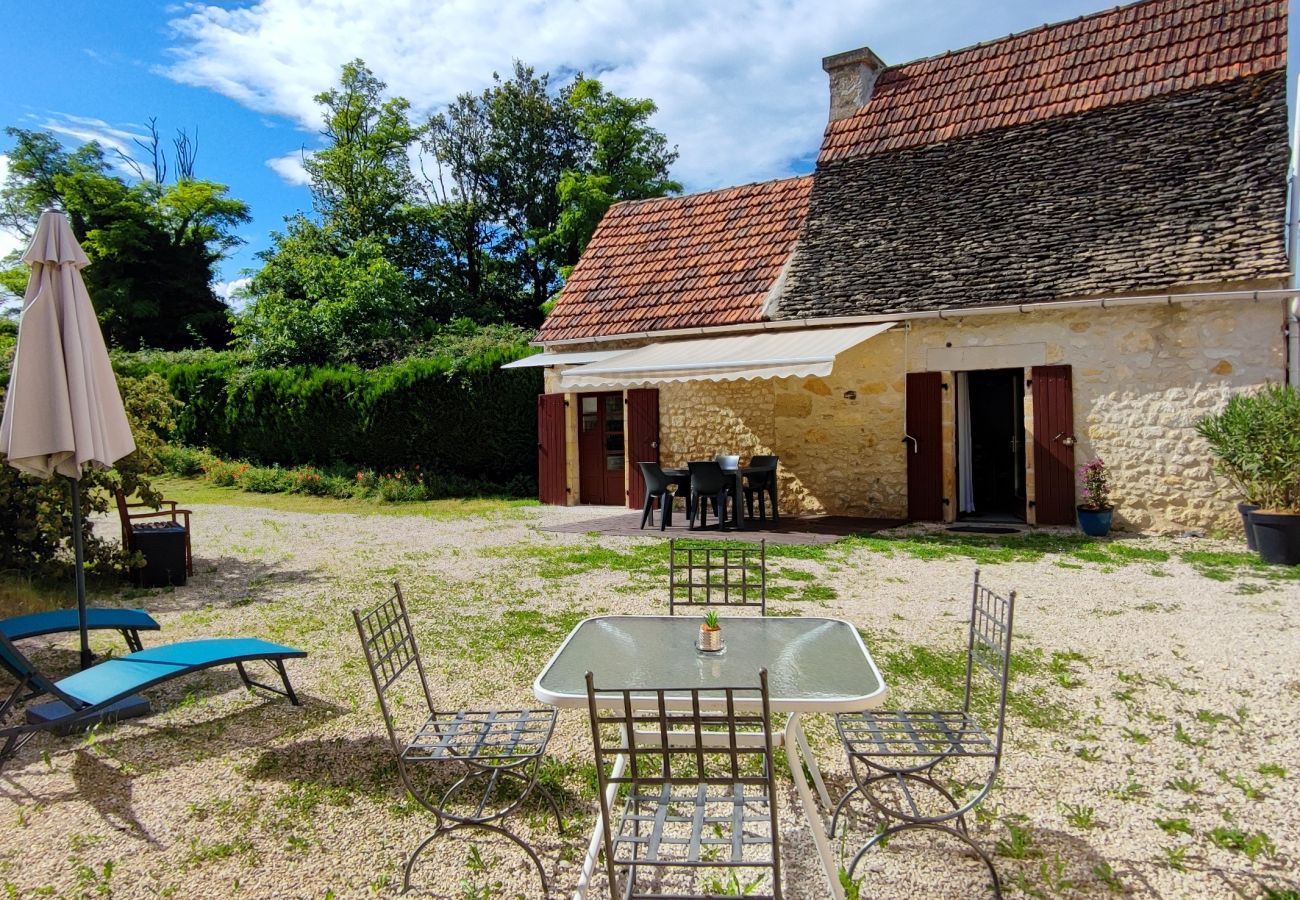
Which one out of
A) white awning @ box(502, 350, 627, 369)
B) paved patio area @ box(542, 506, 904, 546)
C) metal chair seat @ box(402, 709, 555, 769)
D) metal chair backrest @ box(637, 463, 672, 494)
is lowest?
paved patio area @ box(542, 506, 904, 546)

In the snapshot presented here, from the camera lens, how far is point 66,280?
18.7ft

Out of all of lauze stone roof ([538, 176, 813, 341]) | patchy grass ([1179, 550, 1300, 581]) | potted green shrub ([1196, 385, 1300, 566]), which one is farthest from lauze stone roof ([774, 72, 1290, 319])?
patchy grass ([1179, 550, 1300, 581])

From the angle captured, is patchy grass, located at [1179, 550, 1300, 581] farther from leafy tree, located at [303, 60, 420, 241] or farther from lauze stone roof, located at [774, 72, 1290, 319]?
leafy tree, located at [303, 60, 420, 241]

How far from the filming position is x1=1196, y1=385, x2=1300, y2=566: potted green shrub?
917 centimetres

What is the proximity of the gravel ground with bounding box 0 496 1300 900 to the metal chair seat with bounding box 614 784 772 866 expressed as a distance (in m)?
0.30

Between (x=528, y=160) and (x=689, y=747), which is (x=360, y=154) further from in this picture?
(x=689, y=747)

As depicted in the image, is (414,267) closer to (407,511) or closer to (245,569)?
(407,511)

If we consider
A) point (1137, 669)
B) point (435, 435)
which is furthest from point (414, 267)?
point (1137, 669)

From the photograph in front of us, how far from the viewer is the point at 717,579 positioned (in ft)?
26.5

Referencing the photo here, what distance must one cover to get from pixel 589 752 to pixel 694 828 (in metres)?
1.89

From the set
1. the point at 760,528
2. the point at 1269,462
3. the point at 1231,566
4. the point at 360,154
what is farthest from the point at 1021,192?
the point at 360,154

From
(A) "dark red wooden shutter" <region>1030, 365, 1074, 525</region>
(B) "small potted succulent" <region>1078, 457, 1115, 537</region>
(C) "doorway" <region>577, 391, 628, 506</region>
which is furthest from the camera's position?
(C) "doorway" <region>577, 391, 628, 506</region>

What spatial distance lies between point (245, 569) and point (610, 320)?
861 centimetres

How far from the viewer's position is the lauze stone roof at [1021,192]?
11.6 m
